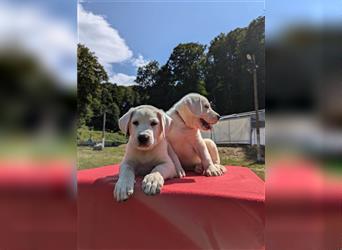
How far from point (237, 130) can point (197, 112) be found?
15 cm

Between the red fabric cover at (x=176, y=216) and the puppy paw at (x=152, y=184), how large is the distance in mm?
14

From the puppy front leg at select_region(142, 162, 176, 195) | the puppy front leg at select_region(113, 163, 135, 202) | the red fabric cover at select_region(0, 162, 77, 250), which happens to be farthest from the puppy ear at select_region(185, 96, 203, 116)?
the red fabric cover at select_region(0, 162, 77, 250)

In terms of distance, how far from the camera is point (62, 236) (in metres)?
0.81

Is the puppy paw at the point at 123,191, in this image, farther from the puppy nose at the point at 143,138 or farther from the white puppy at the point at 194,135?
the white puppy at the point at 194,135

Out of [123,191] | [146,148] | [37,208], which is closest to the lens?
[37,208]

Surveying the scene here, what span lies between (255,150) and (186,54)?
362mm

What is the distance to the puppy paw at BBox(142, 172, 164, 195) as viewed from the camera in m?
0.88

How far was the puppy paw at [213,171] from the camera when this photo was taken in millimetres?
1074

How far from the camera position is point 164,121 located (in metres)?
1.01

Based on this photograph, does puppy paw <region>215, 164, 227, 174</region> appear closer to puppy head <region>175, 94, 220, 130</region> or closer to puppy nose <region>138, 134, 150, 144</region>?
puppy head <region>175, 94, 220, 130</region>

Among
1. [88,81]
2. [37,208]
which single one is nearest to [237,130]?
[88,81]

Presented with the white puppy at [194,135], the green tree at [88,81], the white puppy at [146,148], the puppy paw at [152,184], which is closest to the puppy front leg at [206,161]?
the white puppy at [194,135]

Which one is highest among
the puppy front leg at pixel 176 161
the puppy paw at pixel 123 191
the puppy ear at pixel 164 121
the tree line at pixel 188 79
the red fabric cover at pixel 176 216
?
the tree line at pixel 188 79

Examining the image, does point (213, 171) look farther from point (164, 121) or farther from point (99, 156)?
point (99, 156)
